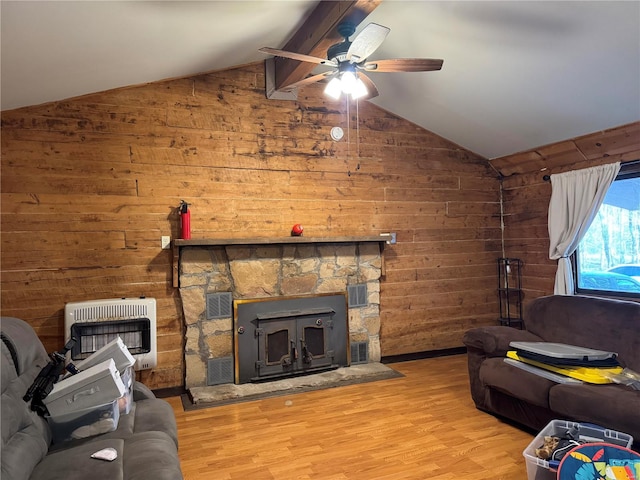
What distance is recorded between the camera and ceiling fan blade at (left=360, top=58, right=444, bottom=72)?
292 centimetres

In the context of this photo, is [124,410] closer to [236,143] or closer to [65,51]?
[65,51]

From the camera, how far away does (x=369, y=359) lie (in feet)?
15.6

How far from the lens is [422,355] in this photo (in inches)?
200

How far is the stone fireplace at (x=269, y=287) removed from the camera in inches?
161

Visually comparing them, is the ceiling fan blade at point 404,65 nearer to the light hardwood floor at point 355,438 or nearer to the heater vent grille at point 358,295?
the heater vent grille at point 358,295

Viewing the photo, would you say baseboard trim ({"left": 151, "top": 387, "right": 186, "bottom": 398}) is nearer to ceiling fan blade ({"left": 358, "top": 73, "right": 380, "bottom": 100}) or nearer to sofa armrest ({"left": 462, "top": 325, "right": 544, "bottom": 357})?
sofa armrest ({"left": 462, "top": 325, "right": 544, "bottom": 357})

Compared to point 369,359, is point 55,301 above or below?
above

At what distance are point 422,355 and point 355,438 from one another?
7.41 feet

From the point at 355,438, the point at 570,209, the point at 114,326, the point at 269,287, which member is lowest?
the point at 355,438

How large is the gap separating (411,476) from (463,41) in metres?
3.10

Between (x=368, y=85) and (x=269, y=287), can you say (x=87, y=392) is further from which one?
(x=368, y=85)

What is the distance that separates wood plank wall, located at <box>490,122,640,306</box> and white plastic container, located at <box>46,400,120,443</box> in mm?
4536

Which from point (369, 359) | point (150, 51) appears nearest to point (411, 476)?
point (369, 359)

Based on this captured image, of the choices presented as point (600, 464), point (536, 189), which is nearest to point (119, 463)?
point (600, 464)
